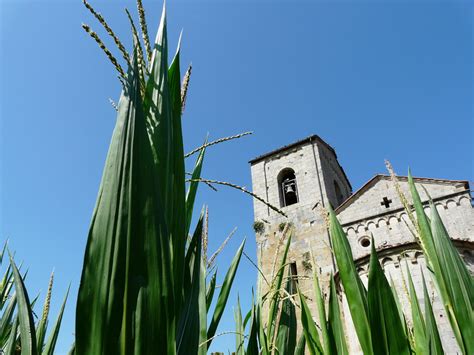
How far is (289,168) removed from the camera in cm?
1381

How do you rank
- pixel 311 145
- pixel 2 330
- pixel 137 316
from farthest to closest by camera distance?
pixel 311 145, pixel 2 330, pixel 137 316

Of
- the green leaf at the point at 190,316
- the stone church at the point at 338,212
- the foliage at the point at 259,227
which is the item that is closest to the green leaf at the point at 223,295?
the green leaf at the point at 190,316

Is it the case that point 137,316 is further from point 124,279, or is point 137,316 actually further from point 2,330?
point 2,330

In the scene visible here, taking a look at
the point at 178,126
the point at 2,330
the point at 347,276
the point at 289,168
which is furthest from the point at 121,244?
the point at 289,168

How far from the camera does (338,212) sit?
11.6m

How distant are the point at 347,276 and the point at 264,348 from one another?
0.33 metres

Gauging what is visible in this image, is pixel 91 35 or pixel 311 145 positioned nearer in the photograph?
pixel 91 35

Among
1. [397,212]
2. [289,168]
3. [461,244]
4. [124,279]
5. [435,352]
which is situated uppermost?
[289,168]

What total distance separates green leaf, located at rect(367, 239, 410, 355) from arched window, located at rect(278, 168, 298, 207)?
40.4 feet

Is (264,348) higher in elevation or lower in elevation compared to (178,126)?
lower

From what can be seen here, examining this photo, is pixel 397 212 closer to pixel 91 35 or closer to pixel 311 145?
pixel 311 145

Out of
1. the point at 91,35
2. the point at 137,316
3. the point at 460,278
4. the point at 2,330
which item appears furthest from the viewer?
the point at 2,330

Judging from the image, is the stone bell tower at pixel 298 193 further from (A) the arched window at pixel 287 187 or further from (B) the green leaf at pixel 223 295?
(B) the green leaf at pixel 223 295

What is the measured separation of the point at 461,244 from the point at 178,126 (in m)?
8.42
